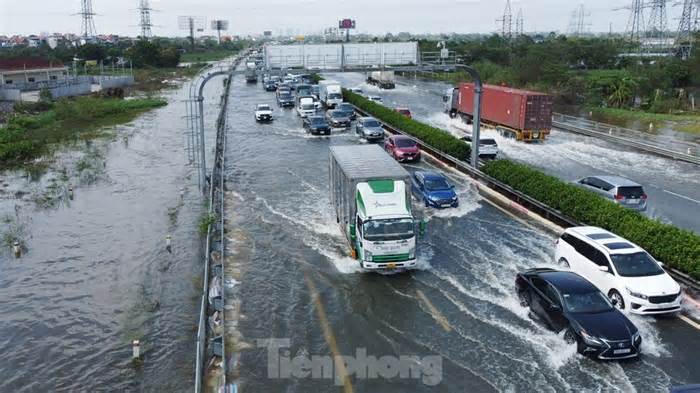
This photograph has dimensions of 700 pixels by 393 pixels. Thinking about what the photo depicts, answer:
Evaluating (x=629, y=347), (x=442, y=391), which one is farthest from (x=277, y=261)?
(x=629, y=347)

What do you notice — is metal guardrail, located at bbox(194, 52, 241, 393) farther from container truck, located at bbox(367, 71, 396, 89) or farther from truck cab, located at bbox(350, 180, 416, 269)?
container truck, located at bbox(367, 71, 396, 89)

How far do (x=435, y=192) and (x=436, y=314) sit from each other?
34.3ft

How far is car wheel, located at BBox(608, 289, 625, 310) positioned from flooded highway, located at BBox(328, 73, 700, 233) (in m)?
9.23

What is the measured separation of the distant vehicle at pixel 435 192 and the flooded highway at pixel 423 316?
426 mm

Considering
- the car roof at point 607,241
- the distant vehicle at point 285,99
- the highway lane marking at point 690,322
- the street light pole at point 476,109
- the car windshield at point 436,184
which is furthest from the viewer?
the distant vehicle at point 285,99

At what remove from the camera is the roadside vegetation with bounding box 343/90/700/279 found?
17.4 metres

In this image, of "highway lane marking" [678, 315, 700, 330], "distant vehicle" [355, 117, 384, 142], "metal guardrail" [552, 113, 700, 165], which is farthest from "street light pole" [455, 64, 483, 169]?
"highway lane marking" [678, 315, 700, 330]

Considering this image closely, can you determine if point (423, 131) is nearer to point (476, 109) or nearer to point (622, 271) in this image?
point (476, 109)

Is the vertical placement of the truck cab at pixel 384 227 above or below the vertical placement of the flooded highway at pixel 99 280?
above

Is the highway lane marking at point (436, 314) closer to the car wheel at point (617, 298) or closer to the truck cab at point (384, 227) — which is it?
the truck cab at point (384, 227)

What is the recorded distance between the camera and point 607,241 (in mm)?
17188

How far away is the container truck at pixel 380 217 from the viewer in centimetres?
1797

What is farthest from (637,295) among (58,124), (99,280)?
(58,124)

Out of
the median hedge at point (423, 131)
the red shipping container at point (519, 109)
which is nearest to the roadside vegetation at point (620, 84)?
the red shipping container at point (519, 109)
